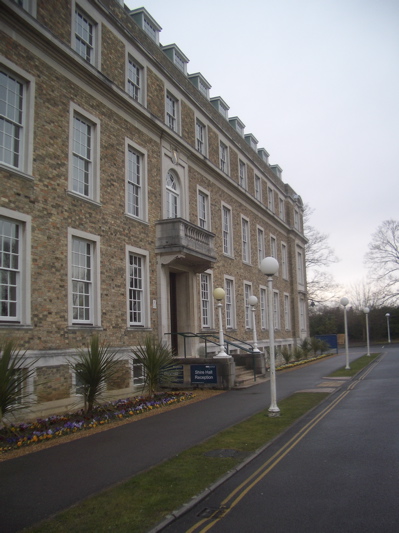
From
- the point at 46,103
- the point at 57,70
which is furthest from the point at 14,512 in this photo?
the point at 57,70

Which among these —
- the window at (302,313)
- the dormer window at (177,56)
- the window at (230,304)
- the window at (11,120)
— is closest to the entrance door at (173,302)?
the window at (230,304)

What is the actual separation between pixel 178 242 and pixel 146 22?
383 inches

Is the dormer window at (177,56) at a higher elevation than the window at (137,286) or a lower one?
higher

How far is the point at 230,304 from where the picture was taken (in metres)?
27.2

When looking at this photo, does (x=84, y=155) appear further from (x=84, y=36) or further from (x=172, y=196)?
Answer: (x=172, y=196)

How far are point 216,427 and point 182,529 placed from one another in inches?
227

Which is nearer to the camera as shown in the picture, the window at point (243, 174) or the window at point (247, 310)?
the window at point (247, 310)

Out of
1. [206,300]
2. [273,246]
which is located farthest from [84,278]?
[273,246]

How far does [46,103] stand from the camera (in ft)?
46.5

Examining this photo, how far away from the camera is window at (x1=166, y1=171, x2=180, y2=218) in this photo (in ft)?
69.0

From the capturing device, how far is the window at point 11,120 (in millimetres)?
12859

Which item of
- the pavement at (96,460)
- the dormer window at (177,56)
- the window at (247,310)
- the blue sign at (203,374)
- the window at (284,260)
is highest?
the dormer window at (177,56)

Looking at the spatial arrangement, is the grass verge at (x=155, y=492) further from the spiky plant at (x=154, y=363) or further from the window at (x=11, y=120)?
the window at (x=11, y=120)

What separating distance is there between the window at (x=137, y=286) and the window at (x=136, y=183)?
4.59ft
